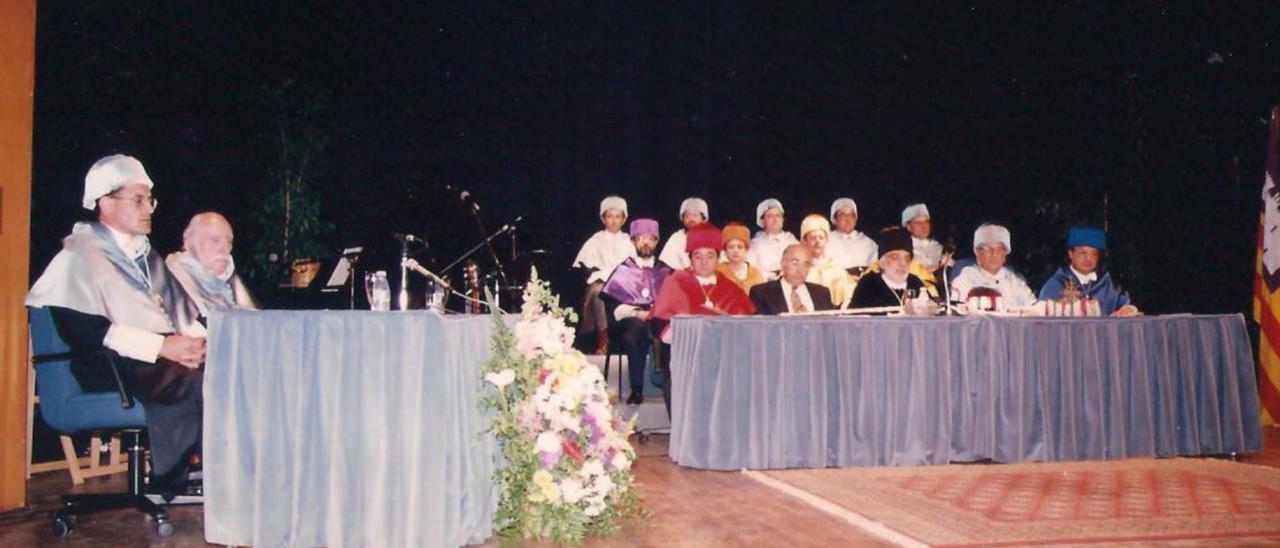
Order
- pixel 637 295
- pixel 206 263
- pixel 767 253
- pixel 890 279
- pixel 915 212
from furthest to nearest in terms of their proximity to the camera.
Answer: pixel 767 253, pixel 915 212, pixel 637 295, pixel 890 279, pixel 206 263

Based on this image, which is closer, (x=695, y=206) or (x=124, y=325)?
(x=124, y=325)

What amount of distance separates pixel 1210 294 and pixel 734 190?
411 cm

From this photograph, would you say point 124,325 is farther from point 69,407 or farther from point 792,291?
point 792,291

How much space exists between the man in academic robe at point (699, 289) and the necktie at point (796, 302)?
1.30ft

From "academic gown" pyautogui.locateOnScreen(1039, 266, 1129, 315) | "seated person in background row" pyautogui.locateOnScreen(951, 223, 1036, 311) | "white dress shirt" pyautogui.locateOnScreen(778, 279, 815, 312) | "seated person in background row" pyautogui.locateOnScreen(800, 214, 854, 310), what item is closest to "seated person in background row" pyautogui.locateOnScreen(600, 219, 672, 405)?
"white dress shirt" pyautogui.locateOnScreen(778, 279, 815, 312)

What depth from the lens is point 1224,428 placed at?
5965 mm

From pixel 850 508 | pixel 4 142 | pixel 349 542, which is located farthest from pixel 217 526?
pixel 850 508

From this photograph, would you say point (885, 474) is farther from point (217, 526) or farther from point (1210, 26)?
point (1210, 26)

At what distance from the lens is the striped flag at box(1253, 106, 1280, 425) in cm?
774

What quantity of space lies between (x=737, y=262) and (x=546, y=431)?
4061 millimetres

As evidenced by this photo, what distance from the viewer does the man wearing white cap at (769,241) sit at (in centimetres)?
848

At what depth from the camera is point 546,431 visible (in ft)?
11.6

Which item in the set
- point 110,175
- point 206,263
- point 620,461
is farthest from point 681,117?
point 620,461

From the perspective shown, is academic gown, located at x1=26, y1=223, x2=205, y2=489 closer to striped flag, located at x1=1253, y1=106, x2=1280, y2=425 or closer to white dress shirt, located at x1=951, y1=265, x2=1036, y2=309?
white dress shirt, located at x1=951, y1=265, x2=1036, y2=309
